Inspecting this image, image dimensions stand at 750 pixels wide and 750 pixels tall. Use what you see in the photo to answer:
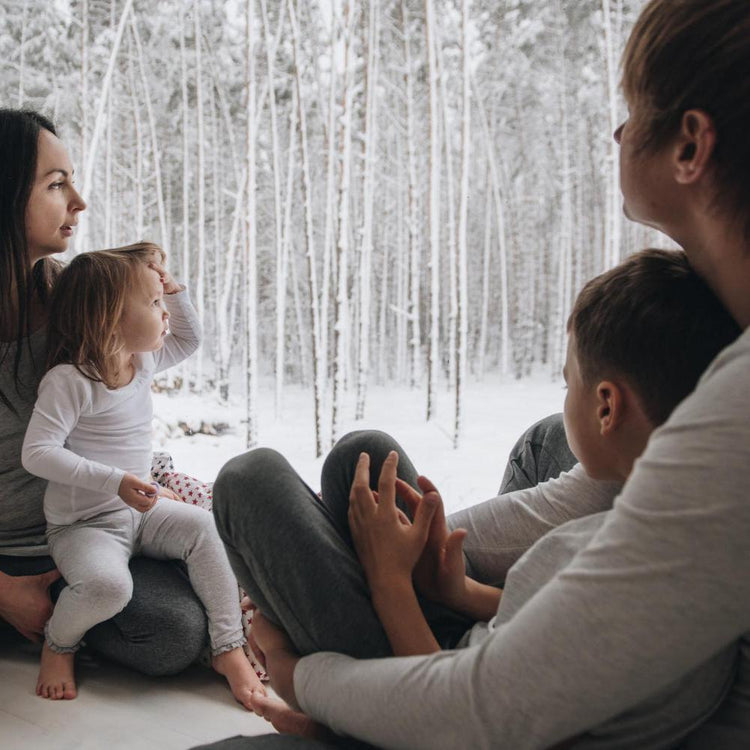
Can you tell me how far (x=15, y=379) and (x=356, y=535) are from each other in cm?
89

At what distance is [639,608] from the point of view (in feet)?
1.38

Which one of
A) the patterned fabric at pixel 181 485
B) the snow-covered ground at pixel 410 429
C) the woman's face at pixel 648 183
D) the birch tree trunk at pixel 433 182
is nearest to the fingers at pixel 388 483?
the woman's face at pixel 648 183

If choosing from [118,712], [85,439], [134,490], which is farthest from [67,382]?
[118,712]

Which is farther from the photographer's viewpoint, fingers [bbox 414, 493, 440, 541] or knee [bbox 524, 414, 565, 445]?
knee [bbox 524, 414, 565, 445]

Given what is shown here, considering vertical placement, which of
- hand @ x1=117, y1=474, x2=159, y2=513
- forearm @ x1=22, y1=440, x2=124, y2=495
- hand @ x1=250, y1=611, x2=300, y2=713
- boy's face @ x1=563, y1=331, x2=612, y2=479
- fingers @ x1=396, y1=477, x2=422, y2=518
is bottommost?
hand @ x1=250, y1=611, x2=300, y2=713

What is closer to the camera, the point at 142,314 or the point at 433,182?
the point at 142,314

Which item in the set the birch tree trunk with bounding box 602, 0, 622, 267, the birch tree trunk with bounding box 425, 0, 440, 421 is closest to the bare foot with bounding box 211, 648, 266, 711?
the birch tree trunk with bounding box 425, 0, 440, 421

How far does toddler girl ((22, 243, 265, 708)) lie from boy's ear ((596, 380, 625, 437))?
2.74 feet

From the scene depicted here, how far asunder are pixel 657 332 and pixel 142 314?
100 centimetres

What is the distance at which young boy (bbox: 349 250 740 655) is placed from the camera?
1.98 ft

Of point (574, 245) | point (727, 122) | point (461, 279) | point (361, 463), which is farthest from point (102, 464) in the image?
point (574, 245)

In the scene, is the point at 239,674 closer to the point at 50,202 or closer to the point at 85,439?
the point at 85,439

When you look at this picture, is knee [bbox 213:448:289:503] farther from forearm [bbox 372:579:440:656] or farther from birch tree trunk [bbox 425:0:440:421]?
birch tree trunk [bbox 425:0:440:421]

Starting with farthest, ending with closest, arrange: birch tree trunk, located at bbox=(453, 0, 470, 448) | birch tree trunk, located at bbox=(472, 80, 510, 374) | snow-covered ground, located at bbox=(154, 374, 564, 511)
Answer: birch tree trunk, located at bbox=(472, 80, 510, 374), snow-covered ground, located at bbox=(154, 374, 564, 511), birch tree trunk, located at bbox=(453, 0, 470, 448)
